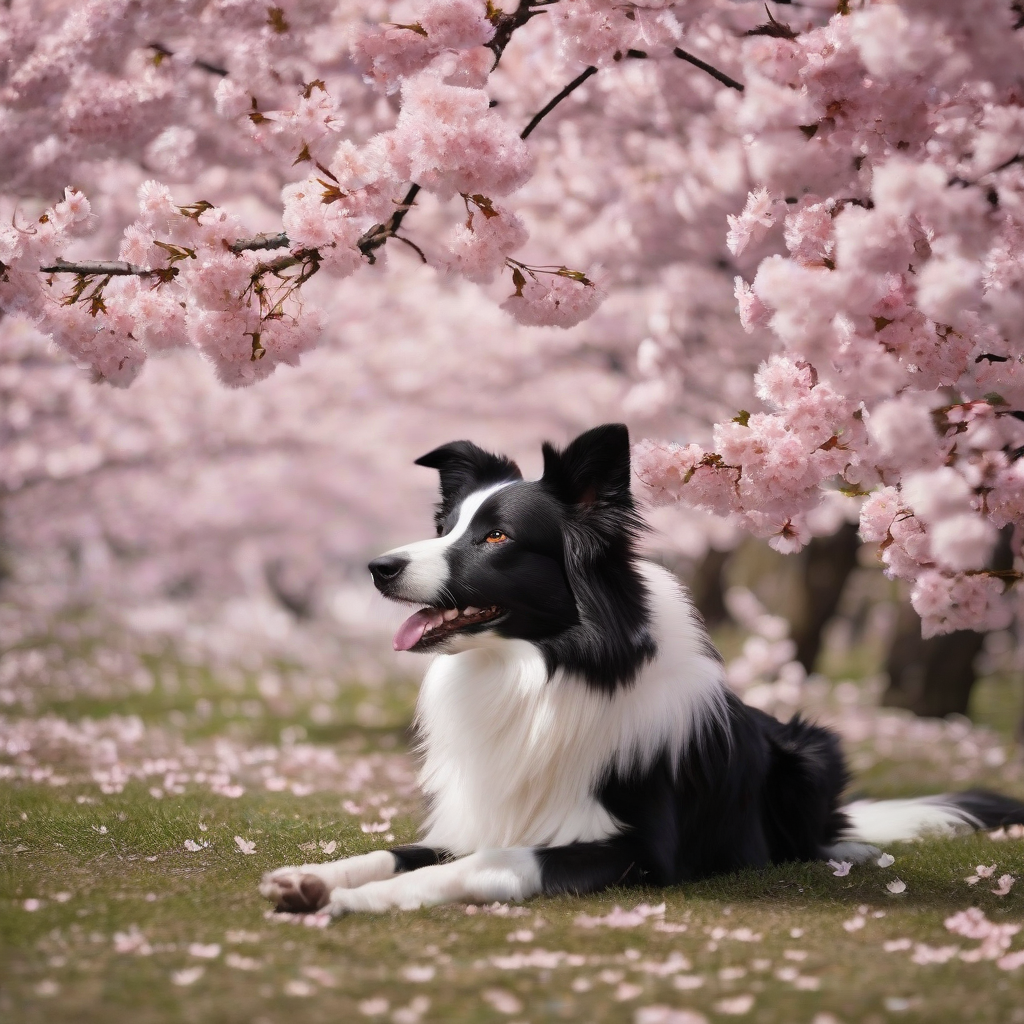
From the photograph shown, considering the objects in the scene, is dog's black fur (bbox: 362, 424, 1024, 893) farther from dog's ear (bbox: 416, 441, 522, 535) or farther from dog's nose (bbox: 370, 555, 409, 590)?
dog's ear (bbox: 416, 441, 522, 535)

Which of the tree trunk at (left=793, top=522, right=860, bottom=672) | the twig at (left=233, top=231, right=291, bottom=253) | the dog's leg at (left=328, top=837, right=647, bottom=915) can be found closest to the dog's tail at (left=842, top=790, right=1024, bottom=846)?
the dog's leg at (left=328, top=837, right=647, bottom=915)

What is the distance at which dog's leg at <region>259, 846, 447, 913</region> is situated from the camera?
148 inches

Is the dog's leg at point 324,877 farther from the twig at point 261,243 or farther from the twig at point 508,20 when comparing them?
the twig at point 508,20

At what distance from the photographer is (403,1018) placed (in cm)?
277

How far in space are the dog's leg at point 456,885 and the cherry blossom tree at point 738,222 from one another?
1.47m

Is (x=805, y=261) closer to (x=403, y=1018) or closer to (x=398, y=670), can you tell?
(x=403, y=1018)

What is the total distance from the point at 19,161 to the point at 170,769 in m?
4.02

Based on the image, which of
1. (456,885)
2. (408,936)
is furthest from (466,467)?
(408,936)

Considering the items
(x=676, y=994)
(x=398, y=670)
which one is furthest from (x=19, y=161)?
(x=398, y=670)

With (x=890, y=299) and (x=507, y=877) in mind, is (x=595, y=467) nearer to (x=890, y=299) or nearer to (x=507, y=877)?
(x=890, y=299)

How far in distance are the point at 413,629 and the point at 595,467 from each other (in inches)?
35.4

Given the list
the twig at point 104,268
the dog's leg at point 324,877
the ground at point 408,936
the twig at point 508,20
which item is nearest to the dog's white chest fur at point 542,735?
the dog's leg at point 324,877

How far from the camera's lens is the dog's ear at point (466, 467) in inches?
193

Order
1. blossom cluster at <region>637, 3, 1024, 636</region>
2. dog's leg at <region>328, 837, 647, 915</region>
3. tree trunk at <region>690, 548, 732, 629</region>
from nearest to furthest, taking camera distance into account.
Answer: blossom cluster at <region>637, 3, 1024, 636</region>, dog's leg at <region>328, 837, 647, 915</region>, tree trunk at <region>690, 548, 732, 629</region>
